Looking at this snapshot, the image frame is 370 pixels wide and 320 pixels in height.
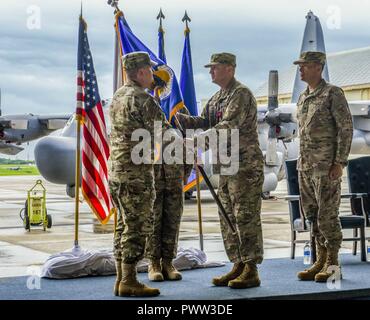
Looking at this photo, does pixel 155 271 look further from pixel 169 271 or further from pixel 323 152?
pixel 323 152

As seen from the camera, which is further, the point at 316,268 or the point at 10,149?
the point at 10,149

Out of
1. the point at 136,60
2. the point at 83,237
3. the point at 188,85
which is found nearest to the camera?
the point at 136,60

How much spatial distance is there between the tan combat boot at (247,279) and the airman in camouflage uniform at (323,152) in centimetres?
57

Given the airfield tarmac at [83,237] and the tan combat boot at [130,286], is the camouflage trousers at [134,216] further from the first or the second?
the airfield tarmac at [83,237]

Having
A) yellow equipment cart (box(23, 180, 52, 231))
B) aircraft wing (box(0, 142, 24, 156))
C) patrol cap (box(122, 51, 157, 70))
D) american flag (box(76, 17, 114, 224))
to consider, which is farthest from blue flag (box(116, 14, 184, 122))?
aircraft wing (box(0, 142, 24, 156))

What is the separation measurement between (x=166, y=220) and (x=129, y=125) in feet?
4.51

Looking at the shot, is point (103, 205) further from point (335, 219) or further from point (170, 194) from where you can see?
point (335, 219)

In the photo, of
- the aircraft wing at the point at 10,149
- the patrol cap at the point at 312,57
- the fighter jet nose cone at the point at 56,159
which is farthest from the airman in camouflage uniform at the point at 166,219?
the aircraft wing at the point at 10,149

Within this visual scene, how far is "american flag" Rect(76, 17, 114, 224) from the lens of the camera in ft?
23.8

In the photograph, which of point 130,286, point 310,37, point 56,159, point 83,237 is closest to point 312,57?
point 130,286

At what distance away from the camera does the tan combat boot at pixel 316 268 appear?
20.6 feet

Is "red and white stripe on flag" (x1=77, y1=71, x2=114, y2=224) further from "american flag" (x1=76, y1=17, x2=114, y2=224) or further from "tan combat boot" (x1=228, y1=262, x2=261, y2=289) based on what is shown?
"tan combat boot" (x1=228, y1=262, x2=261, y2=289)

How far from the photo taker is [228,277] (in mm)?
6098
